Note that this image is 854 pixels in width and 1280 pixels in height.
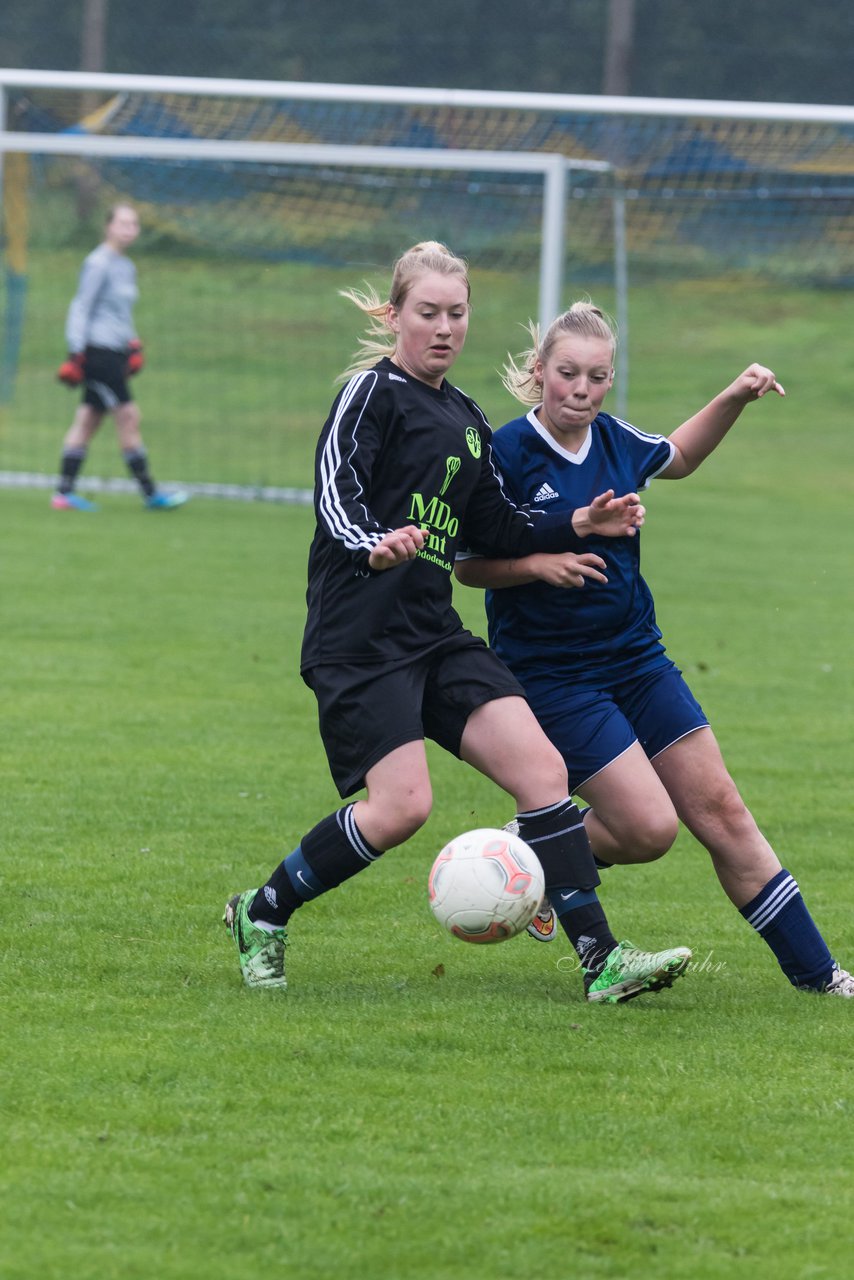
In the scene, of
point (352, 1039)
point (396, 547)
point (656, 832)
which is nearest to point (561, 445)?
point (396, 547)

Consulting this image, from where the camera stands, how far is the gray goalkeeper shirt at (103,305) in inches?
582

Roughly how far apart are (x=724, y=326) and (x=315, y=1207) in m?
26.9

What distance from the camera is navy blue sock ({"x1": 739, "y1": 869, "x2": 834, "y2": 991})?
479 cm

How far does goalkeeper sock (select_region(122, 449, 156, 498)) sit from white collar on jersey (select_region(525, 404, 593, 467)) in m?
10.4

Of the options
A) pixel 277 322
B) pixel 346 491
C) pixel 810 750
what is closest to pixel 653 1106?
pixel 346 491

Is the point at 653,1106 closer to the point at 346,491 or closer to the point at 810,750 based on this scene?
the point at 346,491

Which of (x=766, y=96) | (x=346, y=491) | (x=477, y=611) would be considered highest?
(x=766, y=96)

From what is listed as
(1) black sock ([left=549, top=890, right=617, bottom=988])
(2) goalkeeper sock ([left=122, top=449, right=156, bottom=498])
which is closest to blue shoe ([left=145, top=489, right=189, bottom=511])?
(2) goalkeeper sock ([left=122, top=449, right=156, bottom=498])

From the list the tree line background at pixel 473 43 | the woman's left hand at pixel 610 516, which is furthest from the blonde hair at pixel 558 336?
the tree line background at pixel 473 43

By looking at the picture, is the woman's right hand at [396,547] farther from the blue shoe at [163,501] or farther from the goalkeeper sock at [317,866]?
the blue shoe at [163,501]

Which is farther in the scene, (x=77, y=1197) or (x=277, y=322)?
(x=277, y=322)

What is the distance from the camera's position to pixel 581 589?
4.89 meters

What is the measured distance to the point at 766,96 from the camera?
104 feet

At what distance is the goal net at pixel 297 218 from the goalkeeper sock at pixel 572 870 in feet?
35.9
